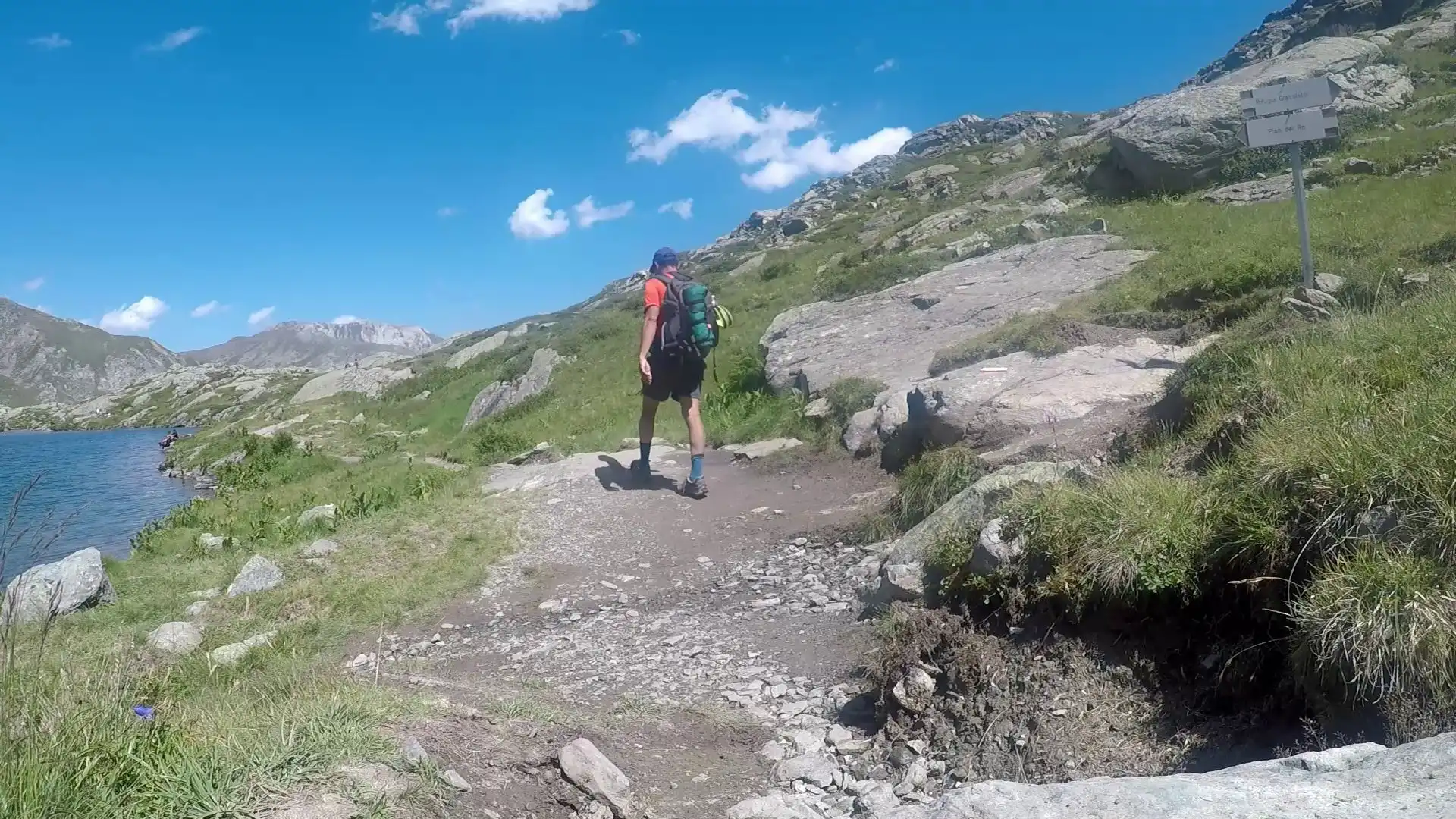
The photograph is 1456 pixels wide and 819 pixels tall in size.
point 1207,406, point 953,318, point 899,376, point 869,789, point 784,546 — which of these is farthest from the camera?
point 953,318

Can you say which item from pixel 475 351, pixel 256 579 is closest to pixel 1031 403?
pixel 256 579

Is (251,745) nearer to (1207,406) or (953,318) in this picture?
(1207,406)

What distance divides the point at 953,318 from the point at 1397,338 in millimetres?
8516

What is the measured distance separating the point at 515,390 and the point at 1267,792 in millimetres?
20616

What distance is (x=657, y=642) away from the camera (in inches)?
230

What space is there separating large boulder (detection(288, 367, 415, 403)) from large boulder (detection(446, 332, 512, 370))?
2451 mm

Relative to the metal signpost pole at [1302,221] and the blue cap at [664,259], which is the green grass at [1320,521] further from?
the blue cap at [664,259]

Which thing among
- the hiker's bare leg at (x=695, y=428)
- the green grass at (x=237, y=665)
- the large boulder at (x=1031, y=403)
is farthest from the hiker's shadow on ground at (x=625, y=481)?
the large boulder at (x=1031, y=403)

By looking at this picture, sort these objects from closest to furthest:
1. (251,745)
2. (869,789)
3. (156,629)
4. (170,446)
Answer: (251,745), (869,789), (156,629), (170,446)

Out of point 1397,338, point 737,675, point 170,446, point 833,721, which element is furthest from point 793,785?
point 170,446

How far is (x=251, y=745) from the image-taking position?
9.98 feet

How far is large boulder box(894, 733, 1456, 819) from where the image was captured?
2168mm

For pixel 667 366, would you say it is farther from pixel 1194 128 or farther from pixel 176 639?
pixel 1194 128

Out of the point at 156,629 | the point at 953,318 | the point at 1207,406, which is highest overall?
the point at 953,318
